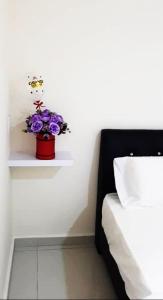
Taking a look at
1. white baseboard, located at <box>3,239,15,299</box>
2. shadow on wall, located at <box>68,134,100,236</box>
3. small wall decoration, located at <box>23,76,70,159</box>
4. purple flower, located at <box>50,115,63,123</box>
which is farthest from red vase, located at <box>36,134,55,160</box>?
white baseboard, located at <box>3,239,15,299</box>

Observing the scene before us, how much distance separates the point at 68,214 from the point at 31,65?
118cm

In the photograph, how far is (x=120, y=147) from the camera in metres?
2.32

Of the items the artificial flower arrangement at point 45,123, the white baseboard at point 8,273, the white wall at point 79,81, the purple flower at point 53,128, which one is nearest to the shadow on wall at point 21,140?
the white wall at point 79,81

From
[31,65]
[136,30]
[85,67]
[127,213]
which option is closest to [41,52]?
[31,65]

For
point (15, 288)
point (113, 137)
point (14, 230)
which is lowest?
point (15, 288)

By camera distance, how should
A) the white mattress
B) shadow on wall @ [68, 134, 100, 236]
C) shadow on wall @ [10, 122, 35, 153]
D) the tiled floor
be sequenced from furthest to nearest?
shadow on wall @ [68, 134, 100, 236]
shadow on wall @ [10, 122, 35, 153]
the tiled floor
the white mattress

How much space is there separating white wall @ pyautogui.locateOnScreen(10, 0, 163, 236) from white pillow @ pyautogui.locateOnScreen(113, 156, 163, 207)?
0.89 feet

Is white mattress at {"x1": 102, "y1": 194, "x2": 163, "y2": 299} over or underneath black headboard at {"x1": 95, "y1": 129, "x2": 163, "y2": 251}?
underneath

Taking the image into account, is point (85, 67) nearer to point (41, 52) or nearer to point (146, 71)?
point (41, 52)

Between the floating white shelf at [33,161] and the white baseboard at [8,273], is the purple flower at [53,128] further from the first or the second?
the white baseboard at [8,273]

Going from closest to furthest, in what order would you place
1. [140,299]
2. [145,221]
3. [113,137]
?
[140,299]
[145,221]
[113,137]

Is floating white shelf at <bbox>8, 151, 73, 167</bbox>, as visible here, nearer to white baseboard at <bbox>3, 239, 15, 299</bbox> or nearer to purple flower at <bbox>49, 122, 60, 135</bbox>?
purple flower at <bbox>49, 122, 60, 135</bbox>

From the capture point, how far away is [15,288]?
2.01 metres

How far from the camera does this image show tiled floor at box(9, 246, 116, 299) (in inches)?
78.0
